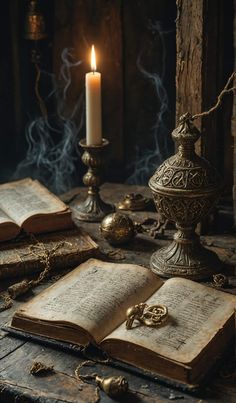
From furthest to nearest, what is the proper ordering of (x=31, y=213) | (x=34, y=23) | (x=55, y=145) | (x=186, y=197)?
1. (x=55, y=145)
2. (x=34, y=23)
3. (x=31, y=213)
4. (x=186, y=197)

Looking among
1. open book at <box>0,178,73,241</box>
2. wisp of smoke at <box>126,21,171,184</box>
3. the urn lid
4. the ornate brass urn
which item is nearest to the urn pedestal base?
the ornate brass urn

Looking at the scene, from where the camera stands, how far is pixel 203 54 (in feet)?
6.45

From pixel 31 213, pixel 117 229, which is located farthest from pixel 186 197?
pixel 31 213

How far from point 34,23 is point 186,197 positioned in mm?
1116

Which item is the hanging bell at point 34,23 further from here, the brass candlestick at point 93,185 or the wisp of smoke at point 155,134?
the brass candlestick at point 93,185

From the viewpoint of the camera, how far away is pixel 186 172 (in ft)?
5.80

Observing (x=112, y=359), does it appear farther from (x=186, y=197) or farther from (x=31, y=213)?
(x=31, y=213)

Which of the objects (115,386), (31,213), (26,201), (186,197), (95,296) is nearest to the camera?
(115,386)

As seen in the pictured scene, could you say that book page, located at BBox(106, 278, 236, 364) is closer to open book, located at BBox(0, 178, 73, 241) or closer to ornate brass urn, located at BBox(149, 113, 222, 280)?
ornate brass urn, located at BBox(149, 113, 222, 280)

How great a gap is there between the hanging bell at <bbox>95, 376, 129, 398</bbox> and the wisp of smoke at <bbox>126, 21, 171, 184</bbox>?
4.54 feet

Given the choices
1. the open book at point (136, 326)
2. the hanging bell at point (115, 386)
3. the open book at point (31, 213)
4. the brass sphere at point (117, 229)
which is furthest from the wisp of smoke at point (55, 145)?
the hanging bell at point (115, 386)

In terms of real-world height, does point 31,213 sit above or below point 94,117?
below

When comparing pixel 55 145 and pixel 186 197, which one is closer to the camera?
pixel 186 197

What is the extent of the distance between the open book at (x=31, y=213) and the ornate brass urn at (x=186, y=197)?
30 cm
